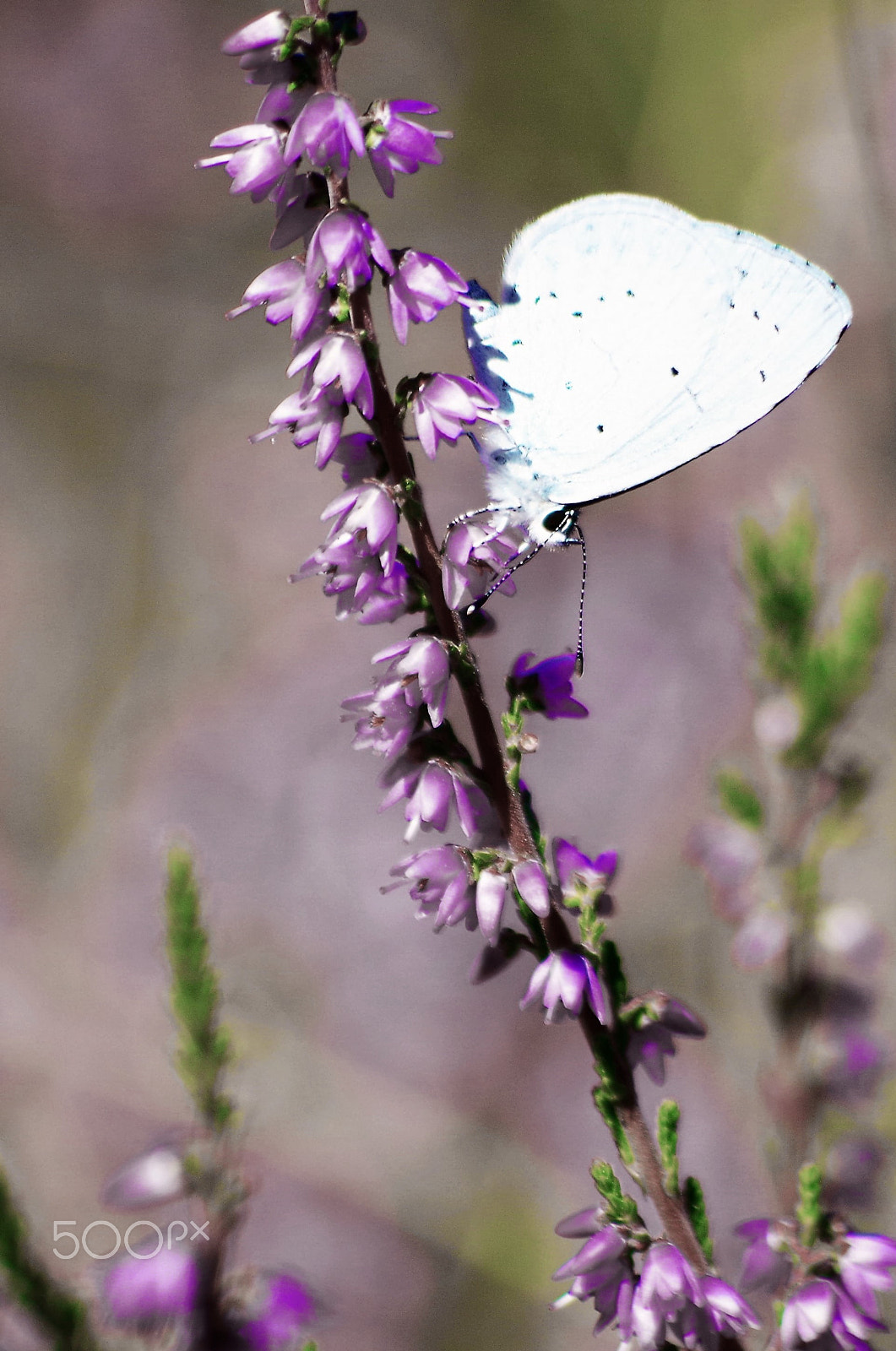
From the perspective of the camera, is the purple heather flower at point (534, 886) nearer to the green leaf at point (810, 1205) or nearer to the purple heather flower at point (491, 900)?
the purple heather flower at point (491, 900)

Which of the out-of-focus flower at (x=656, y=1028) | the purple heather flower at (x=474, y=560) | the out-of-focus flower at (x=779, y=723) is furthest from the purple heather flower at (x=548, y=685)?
the out-of-focus flower at (x=779, y=723)

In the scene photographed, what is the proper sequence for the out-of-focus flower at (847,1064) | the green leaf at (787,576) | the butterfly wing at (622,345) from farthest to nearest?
1. the out-of-focus flower at (847,1064)
2. the green leaf at (787,576)
3. the butterfly wing at (622,345)

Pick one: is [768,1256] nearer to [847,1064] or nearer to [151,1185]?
[847,1064]

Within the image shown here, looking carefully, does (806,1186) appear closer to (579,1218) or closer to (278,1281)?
(579,1218)

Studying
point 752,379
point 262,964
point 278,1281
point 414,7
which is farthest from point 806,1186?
point 414,7

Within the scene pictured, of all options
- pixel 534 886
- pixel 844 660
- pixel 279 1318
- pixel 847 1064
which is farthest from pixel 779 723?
pixel 279 1318
